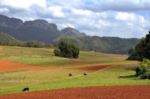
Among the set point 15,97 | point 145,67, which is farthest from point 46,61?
point 15,97

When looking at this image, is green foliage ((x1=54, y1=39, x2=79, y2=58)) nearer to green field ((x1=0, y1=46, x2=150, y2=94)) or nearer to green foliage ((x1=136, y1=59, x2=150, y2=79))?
green field ((x1=0, y1=46, x2=150, y2=94))

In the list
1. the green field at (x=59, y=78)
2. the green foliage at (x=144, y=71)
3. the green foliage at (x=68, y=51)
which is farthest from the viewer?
the green foliage at (x=68, y=51)

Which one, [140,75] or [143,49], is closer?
[140,75]

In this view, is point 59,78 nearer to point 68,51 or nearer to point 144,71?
point 144,71

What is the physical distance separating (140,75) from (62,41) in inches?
3857

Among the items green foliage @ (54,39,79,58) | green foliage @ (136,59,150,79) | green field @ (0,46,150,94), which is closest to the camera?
green field @ (0,46,150,94)

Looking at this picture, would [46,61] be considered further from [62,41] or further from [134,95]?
[134,95]

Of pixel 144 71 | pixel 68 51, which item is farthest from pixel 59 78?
pixel 68 51

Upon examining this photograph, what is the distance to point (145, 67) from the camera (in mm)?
57719

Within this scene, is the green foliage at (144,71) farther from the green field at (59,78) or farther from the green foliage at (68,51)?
the green foliage at (68,51)

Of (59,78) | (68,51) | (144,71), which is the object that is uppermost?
(144,71)

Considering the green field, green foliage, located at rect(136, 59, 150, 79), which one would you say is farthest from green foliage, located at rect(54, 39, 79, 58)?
green foliage, located at rect(136, 59, 150, 79)

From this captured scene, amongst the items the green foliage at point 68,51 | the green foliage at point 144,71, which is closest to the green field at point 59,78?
the green foliage at point 144,71

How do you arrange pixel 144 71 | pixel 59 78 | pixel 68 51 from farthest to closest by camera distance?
pixel 68 51 < pixel 59 78 < pixel 144 71
